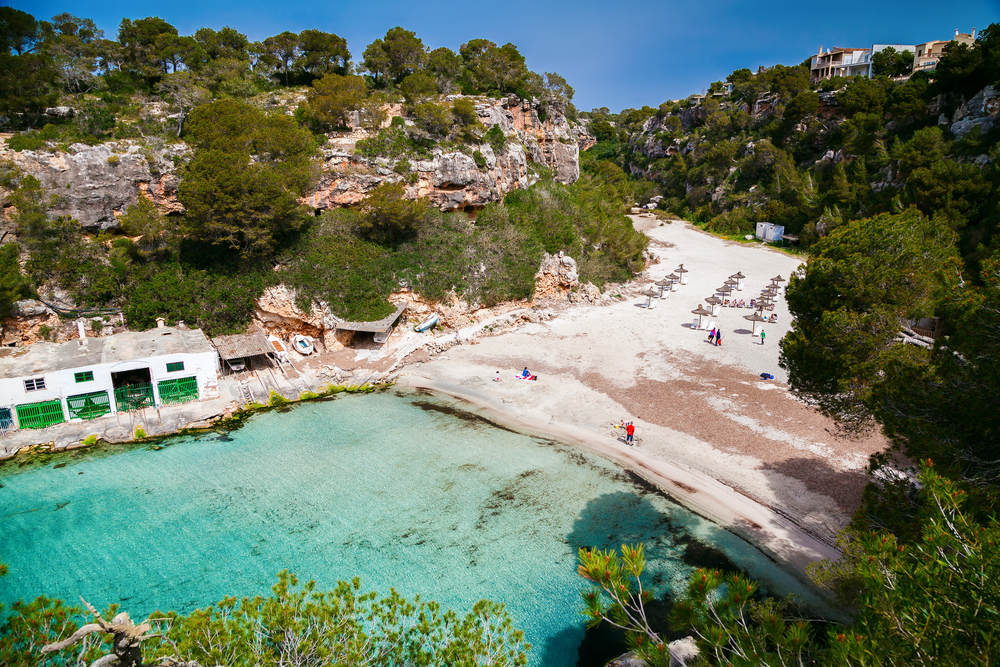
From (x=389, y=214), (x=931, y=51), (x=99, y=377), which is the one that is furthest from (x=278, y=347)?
(x=931, y=51)

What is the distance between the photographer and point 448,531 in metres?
14.2

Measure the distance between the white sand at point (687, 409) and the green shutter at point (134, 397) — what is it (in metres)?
11.1

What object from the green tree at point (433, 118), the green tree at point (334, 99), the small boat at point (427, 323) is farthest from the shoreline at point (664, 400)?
the green tree at point (334, 99)

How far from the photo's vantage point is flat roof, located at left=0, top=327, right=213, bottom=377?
19.3 metres

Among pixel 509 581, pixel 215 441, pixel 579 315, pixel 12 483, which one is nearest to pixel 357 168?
pixel 579 315

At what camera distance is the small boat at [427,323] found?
28839 mm

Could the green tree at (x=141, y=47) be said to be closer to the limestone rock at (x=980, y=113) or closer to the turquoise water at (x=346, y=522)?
the turquoise water at (x=346, y=522)

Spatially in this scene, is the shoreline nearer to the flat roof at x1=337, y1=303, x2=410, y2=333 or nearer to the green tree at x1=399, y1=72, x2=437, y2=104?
the flat roof at x1=337, y1=303, x2=410, y2=333

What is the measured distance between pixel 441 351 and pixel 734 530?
18.0 meters

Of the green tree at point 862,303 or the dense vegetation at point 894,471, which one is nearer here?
the dense vegetation at point 894,471

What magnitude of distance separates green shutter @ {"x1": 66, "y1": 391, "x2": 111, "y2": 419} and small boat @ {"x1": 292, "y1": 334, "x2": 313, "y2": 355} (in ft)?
29.6

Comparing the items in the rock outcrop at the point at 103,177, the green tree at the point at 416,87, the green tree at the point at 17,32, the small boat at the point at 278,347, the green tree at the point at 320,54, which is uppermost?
the green tree at the point at 320,54

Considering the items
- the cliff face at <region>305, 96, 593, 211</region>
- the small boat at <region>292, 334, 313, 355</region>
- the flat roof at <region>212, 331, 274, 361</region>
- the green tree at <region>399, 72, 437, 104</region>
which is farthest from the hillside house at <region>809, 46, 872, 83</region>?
the flat roof at <region>212, 331, 274, 361</region>

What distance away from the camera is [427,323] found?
2900 centimetres
